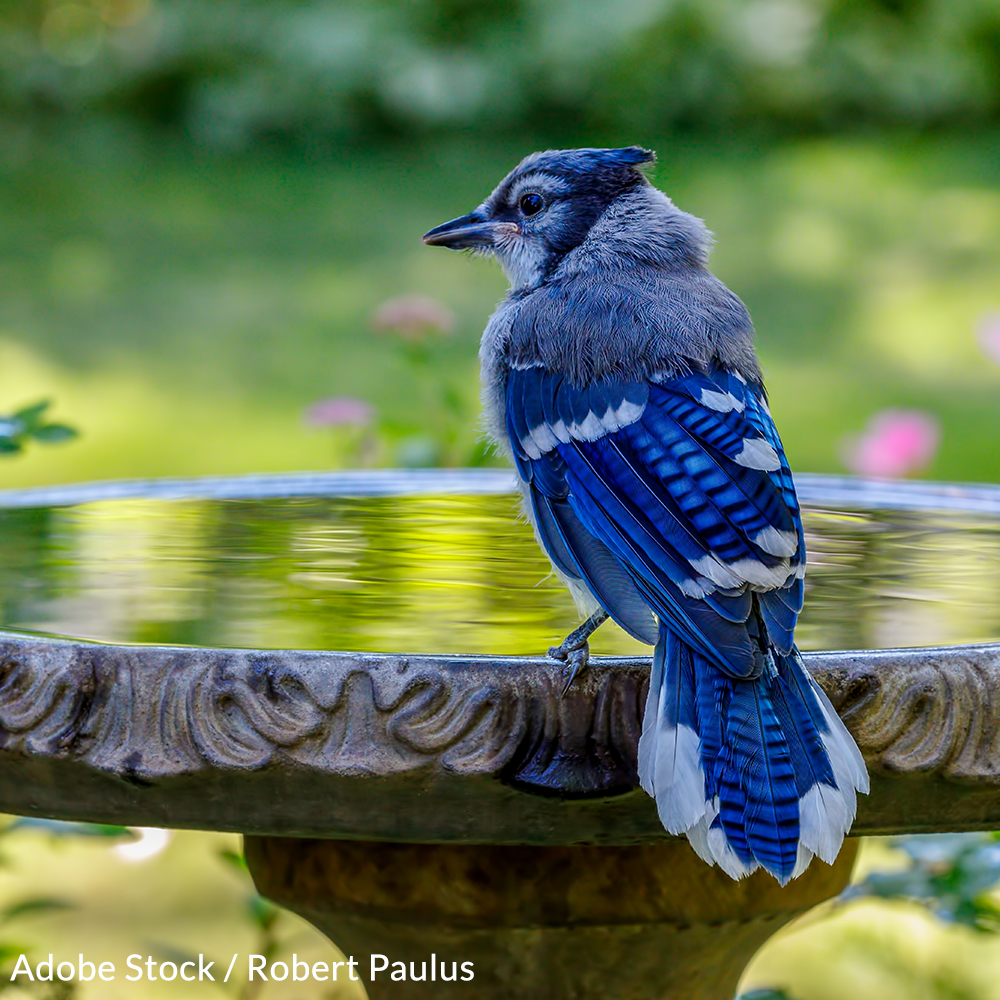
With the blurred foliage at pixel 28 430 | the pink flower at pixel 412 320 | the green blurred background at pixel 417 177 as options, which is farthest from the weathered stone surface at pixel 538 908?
the green blurred background at pixel 417 177

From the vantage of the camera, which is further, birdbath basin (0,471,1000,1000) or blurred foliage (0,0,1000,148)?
blurred foliage (0,0,1000,148)

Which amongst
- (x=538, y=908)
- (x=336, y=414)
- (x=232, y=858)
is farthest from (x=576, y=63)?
(x=538, y=908)

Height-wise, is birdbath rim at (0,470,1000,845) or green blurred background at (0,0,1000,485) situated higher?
green blurred background at (0,0,1000,485)

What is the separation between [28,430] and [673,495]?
932 millimetres

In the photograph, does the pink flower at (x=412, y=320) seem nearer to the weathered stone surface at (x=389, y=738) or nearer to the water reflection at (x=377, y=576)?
the water reflection at (x=377, y=576)

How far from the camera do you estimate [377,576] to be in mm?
1877

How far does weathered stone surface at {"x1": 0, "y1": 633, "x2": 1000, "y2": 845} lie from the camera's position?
4.23 ft

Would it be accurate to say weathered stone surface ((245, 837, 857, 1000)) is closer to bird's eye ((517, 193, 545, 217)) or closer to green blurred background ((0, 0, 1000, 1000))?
bird's eye ((517, 193, 545, 217))

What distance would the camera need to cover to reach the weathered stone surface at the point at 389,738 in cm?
129

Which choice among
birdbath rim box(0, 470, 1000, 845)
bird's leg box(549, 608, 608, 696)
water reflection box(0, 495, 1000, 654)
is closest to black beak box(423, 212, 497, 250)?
water reflection box(0, 495, 1000, 654)

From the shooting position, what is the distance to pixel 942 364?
7035 millimetres

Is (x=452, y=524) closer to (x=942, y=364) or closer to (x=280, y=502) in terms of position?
(x=280, y=502)

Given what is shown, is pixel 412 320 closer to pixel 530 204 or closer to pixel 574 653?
pixel 530 204

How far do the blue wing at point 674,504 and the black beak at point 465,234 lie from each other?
1.58ft
